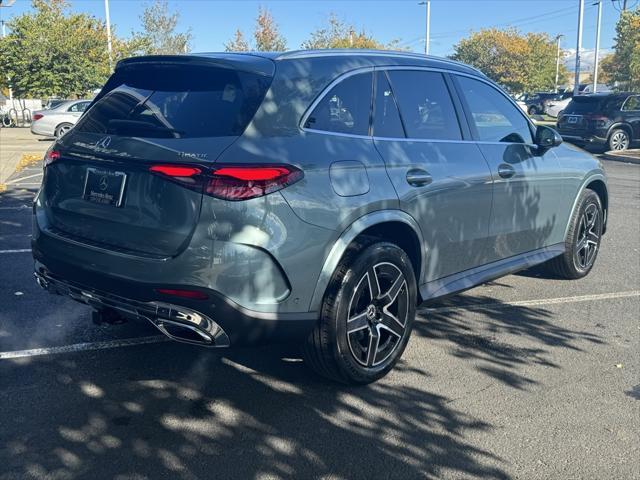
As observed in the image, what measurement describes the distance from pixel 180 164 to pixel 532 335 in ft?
9.56

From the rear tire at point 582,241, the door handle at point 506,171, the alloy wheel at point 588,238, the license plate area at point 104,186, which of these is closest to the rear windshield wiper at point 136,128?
the license plate area at point 104,186

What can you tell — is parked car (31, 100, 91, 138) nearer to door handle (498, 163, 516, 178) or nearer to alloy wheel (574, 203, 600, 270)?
alloy wheel (574, 203, 600, 270)

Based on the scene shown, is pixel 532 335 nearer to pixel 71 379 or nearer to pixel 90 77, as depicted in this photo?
pixel 71 379

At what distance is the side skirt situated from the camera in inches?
175

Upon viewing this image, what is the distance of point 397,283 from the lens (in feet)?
13.3

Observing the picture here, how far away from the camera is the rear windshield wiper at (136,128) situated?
3.50 metres

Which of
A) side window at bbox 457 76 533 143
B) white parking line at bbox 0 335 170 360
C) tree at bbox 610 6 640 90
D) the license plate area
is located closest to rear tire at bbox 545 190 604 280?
side window at bbox 457 76 533 143

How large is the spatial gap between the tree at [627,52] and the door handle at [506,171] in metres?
38.4

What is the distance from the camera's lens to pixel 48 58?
3284 centimetres

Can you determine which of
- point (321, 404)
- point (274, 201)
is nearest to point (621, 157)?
point (321, 404)

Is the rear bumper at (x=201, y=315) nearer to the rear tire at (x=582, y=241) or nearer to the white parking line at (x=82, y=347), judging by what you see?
the white parking line at (x=82, y=347)

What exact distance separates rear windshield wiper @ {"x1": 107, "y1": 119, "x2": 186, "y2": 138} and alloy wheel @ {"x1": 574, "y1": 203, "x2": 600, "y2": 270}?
407cm

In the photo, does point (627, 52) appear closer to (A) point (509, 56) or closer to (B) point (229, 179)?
(A) point (509, 56)

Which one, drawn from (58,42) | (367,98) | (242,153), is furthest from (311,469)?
(58,42)
